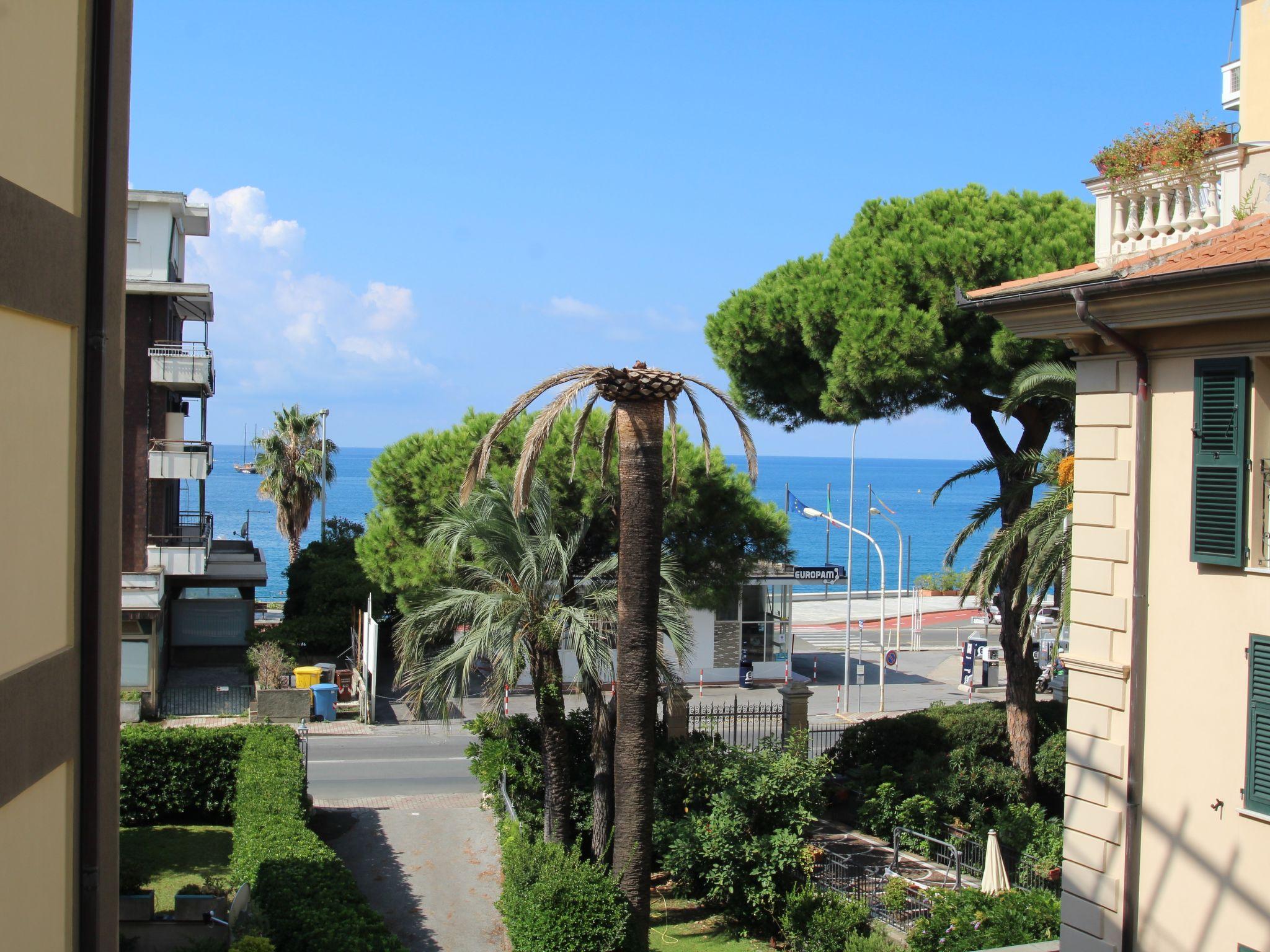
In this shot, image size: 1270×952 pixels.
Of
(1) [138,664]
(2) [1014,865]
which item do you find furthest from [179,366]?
(2) [1014,865]

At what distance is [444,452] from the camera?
1077 inches

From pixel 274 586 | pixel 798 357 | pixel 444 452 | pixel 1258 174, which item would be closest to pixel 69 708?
pixel 1258 174

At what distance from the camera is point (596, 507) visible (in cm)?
2230

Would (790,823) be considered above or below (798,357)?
below

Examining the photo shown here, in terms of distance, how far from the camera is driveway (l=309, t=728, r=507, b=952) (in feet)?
48.7

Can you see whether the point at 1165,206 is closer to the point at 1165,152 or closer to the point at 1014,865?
the point at 1165,152

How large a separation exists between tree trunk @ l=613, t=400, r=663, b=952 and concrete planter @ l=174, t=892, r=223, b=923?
186 inches

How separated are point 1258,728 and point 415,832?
1422cm

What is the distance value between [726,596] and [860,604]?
44615mm

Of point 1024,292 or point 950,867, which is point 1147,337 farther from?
point 950,867

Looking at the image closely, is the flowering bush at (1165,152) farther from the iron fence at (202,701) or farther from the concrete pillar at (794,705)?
the iron fence at (202,701)

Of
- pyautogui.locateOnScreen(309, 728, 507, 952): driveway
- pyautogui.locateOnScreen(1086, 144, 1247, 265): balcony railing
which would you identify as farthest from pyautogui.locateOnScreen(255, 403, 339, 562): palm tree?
pyautogui.locateOnScreen(1086, 144, 1247, 265): balcony railing

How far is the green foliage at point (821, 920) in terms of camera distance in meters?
13.5

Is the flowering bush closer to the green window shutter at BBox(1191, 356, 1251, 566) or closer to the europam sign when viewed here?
the green window shutter at BBox(1191, 356, 1251, 566)
